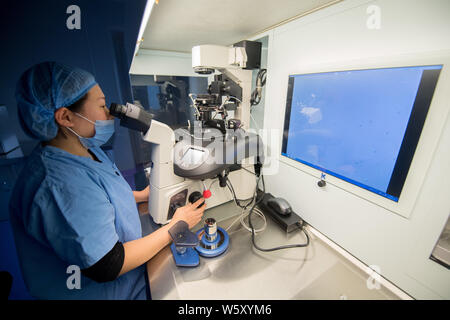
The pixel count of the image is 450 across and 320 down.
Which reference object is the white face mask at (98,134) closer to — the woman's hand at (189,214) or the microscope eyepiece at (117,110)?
the microscope eyepiece at (117,110)

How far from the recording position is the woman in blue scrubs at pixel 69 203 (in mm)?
505

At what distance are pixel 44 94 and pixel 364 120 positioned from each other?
3.71 ft

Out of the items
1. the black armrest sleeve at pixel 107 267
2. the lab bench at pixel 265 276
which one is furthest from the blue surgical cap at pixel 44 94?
the lab bench at pixel 265 276

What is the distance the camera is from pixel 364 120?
64cm

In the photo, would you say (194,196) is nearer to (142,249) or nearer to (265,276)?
(142,249)

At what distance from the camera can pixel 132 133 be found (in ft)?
3.89

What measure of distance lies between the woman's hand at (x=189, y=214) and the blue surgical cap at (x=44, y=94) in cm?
55

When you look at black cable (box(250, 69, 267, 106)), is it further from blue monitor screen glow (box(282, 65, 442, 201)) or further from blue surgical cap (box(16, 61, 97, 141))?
blue surgical cap (box(16, 61, 97, 141))

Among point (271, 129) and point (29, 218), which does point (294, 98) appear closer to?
point (271, 129)

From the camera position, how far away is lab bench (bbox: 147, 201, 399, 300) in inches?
24.8

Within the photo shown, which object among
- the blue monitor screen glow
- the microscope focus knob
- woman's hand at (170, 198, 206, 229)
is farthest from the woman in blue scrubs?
the blue monitor screen glow

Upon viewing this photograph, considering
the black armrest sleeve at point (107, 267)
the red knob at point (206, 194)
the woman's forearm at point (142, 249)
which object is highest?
the red knob at point (206, 194)

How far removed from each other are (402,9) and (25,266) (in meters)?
1.49
